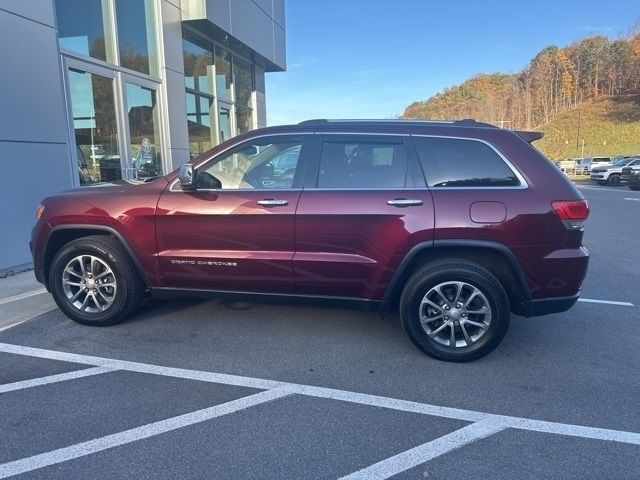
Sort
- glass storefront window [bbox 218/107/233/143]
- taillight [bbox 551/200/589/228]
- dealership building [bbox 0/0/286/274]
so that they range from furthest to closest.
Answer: glass storefront window [bbox 218/107/233/143]
dealership building [bbox 0/0/286/274]
taillight [bbox 551/200/589/228]

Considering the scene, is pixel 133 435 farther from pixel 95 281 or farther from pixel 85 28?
pixel 85 28

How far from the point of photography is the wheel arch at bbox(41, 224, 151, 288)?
4.15m

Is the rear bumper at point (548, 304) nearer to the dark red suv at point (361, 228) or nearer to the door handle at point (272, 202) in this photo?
the dark red suv at point (361, 228)

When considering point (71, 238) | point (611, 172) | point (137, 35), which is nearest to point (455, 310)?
point (71, 238)

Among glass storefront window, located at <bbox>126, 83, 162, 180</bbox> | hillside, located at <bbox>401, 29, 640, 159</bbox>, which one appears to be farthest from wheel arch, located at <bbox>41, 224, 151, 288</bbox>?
hillside, located at <bbox>401, 29, 640, 159</bbox>

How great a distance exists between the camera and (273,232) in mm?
3852

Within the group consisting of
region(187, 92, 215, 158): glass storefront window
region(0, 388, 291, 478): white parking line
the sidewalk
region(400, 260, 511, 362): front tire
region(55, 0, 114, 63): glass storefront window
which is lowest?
region(0, 388, 291, 478): white parking line

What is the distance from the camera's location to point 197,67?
476 inches

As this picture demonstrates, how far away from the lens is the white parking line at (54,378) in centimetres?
326

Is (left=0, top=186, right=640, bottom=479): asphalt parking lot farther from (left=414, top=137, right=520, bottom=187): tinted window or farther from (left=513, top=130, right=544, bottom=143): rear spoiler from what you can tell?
(left=513, top=130, right=544, bottom=143): rear spoiler

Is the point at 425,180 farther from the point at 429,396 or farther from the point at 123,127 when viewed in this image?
the point at 123,127

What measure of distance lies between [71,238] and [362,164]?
2.83 metres

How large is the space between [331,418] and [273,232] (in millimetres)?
1569

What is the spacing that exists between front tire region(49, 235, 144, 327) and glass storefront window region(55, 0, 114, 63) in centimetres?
470
